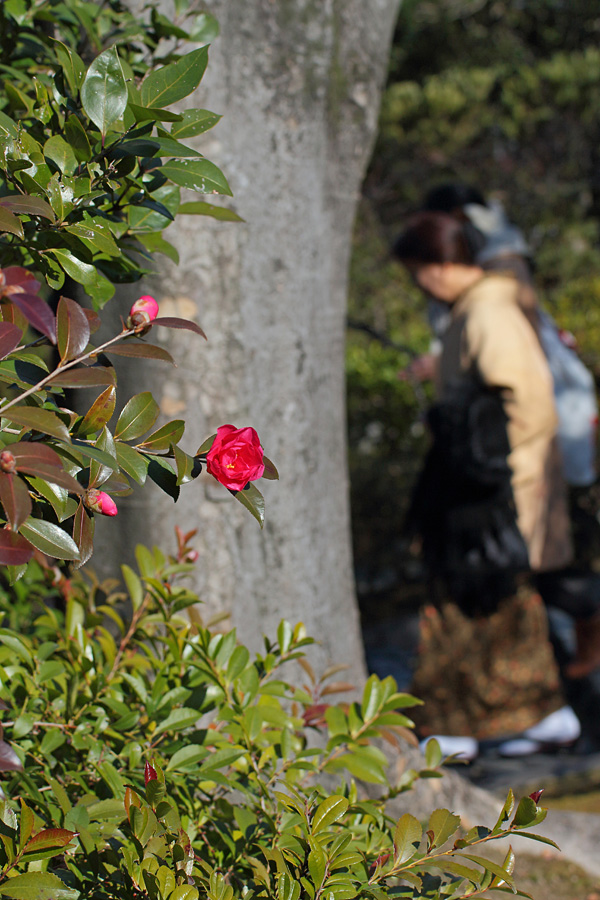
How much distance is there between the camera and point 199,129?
111 cm

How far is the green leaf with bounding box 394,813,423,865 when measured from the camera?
3.14ft

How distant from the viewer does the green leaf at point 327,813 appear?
3.25 feet

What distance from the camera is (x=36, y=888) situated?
2.77ft

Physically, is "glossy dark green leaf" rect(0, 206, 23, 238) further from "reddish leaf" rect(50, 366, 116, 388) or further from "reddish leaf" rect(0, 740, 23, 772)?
"reddish leaf" rect(0, 740, 23, 772)

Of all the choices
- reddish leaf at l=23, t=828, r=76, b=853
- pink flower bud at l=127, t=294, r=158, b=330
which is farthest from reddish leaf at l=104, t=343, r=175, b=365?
reddish leaf at l=23, t=828, r=76, b=853

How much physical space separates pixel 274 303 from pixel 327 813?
124 cm

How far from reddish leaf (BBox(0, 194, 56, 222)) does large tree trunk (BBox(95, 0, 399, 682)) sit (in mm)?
896

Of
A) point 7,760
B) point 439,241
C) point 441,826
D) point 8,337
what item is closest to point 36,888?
point 7,760

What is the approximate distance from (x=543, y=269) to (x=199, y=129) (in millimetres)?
8753

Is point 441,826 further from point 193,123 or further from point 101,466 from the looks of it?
point 193,123

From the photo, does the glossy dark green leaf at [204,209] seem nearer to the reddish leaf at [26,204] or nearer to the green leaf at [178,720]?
the reddish leaf at [26,204]

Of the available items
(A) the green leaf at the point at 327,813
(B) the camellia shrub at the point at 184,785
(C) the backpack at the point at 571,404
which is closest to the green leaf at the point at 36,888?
(B) the camellia shrub at the point at 184,785

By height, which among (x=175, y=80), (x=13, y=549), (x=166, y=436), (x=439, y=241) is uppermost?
(x=439, y=241)

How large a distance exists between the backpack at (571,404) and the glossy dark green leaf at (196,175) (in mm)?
2882
